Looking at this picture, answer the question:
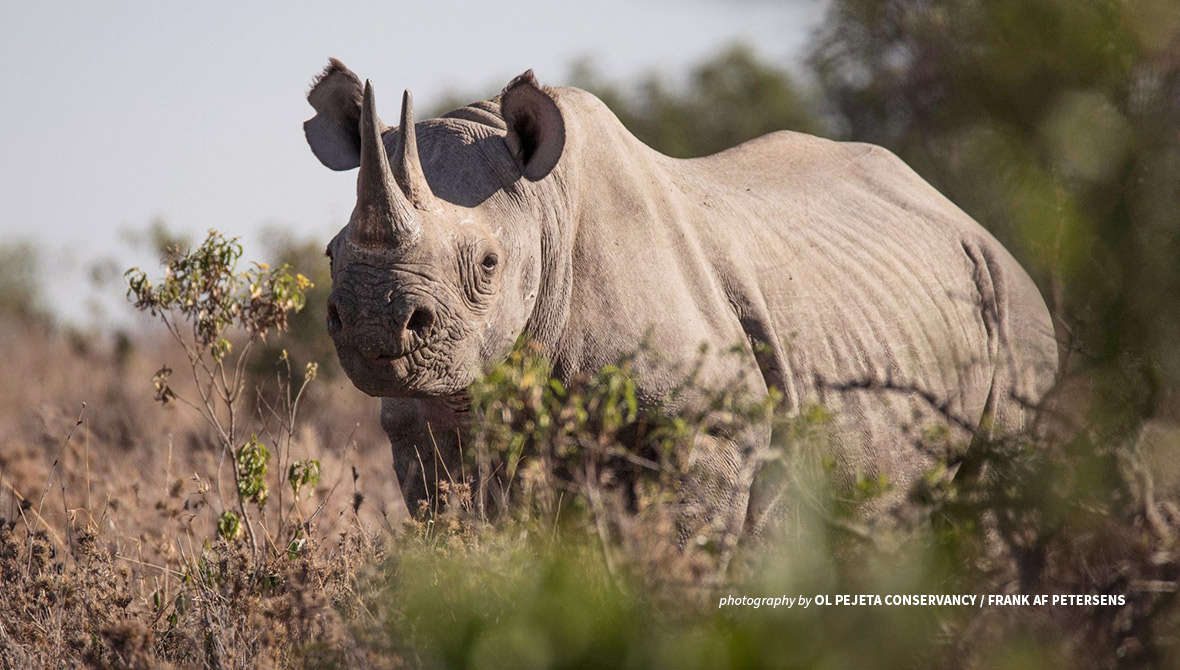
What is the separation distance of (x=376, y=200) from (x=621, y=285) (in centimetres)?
106

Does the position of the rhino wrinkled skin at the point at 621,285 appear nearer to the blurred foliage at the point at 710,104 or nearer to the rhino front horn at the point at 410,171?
the rhino front horn at the point at 410,171

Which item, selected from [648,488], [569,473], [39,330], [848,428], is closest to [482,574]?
[648,488]

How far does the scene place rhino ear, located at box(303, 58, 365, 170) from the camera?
18.3ft

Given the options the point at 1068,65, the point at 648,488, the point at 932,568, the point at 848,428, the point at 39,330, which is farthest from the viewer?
the point at 39,330

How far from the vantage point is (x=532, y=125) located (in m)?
A: 5.20

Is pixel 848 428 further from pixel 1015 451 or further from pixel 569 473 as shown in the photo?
pixel 1015 451

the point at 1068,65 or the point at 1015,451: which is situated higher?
the point at 1068,65

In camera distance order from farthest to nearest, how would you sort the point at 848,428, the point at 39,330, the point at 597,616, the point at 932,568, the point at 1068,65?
the point at 39,330 → the point at 848,428 → the point at 1068,65 → the point at 932,568 → the point at 597,616

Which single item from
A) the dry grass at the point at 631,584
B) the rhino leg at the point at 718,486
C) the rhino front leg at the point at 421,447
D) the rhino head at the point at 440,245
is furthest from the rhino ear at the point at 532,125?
the rhino leg at the point at 718,486

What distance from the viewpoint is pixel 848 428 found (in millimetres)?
5793

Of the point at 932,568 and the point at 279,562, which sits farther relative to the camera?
the point at 279,562

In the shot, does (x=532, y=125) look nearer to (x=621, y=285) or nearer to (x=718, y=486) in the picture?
(x=621, y=285)

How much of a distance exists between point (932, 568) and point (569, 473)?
2102 mm

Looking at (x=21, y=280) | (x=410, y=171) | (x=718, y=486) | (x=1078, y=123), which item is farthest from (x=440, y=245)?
(x=21, y=280)
